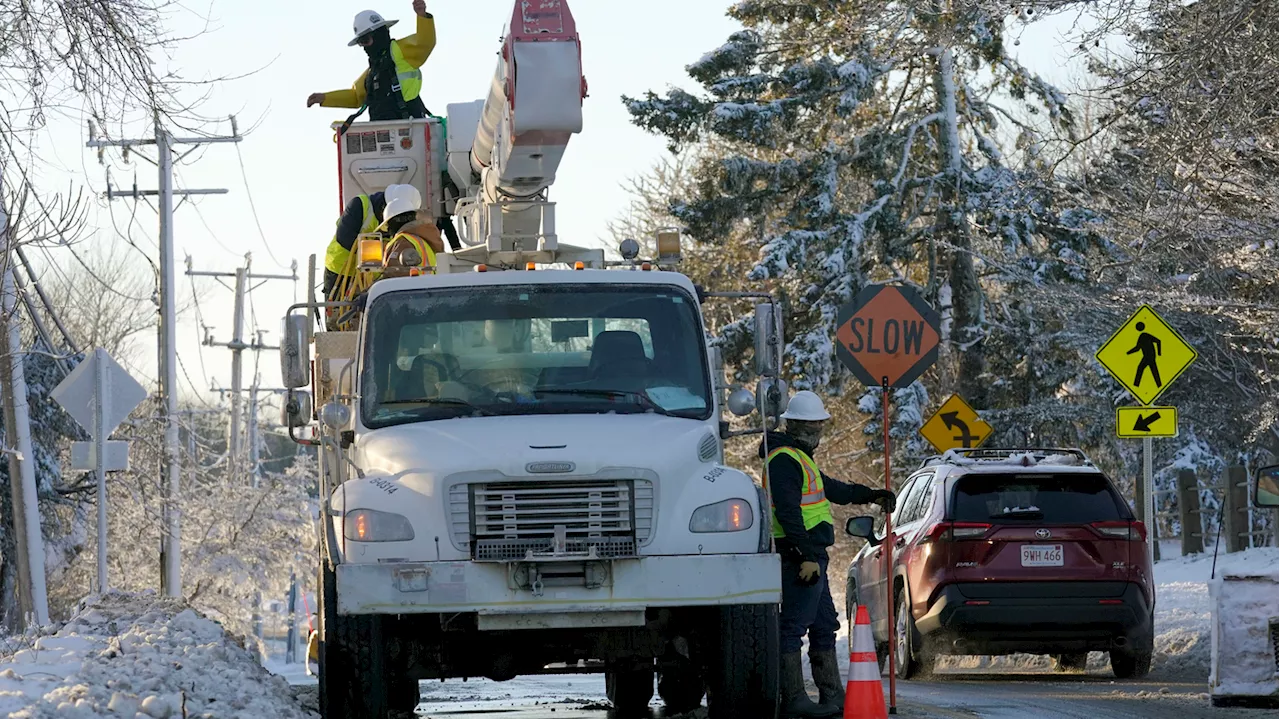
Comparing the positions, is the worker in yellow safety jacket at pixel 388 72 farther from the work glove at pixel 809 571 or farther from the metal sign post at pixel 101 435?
the work glove at pixel 809 571

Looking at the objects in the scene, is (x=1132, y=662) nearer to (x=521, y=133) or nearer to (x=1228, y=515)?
(x=521, y=133)

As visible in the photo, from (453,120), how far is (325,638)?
520 centimetres

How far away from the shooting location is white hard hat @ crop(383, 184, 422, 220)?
13336 mm

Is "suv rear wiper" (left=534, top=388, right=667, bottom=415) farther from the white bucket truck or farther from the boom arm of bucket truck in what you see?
the boom arm of bucket truck

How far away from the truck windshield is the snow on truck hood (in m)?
0.16

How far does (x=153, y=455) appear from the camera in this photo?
149 ft

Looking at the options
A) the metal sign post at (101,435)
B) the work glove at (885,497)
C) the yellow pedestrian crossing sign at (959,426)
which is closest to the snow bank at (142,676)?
the work glove at (885,497)

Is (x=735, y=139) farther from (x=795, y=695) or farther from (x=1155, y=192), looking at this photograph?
(x=795, y=695)

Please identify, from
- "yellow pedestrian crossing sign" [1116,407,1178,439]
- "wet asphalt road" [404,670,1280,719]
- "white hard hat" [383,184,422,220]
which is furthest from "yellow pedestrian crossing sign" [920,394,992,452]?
"white hard hat" [383,184,422,220]

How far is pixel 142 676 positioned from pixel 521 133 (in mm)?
3810

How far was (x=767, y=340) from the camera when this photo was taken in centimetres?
1110

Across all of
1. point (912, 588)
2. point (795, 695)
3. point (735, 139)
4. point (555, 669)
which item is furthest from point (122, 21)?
point (735, 139)

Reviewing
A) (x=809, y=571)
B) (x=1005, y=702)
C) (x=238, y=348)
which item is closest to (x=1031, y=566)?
(x=1005, y=702)

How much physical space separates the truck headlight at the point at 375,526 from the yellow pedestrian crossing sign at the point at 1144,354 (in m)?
9.65
